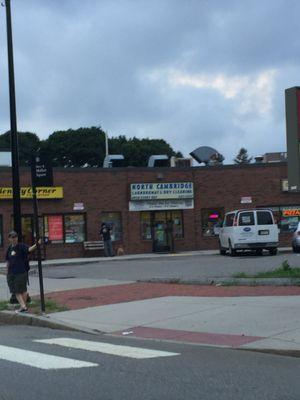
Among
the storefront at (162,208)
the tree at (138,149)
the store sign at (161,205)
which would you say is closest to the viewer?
the store sign at (161,205)

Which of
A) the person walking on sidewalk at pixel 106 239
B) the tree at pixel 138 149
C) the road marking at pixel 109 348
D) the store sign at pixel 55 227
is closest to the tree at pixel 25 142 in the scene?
the tree at pixel 138 149

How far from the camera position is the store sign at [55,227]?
105ft

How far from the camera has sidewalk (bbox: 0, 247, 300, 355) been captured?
9977 mm

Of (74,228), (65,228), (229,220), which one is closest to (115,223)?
(74,228)

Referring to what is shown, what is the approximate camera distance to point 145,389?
6.94 meters

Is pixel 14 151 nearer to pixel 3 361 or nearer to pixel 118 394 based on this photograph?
pixel 3 361

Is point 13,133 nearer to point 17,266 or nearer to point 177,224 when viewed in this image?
point 17,266

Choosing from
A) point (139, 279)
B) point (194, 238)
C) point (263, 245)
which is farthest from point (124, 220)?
point (139, 279)

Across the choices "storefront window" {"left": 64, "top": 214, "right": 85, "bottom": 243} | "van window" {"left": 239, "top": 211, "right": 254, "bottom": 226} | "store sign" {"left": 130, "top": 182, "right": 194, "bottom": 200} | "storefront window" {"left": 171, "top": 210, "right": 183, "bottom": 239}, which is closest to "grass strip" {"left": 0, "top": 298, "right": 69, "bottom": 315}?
"van window" {"left": 239, "top": 211, "right": 254, "bottom": 226}

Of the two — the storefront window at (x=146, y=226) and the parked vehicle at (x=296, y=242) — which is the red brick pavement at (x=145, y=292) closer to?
the parked vehicle at (x=296, y=242)

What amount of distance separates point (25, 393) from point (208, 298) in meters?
7.45

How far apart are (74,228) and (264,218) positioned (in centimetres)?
996

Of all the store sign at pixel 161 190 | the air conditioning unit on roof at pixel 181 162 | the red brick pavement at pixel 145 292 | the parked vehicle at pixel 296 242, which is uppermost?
the air conditioning unit on roof at pixel 181 162

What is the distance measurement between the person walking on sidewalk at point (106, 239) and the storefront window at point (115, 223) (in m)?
1.36
